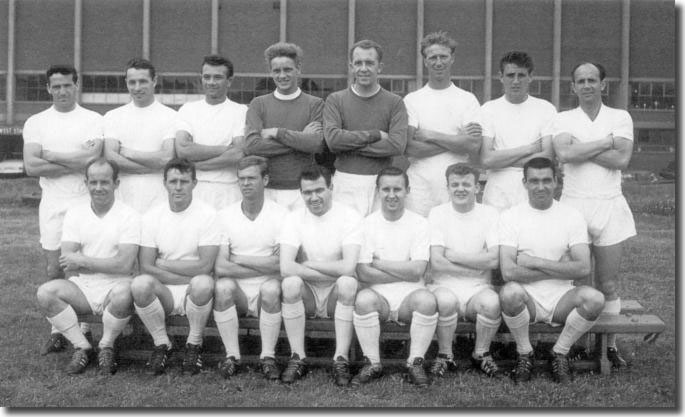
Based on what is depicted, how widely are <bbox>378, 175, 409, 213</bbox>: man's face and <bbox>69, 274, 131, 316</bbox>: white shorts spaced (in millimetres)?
1939

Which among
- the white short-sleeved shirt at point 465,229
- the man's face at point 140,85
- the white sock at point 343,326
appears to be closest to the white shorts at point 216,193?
the man's face at point 140,85

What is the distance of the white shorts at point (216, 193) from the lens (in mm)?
5922

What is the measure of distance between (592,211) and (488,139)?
3.10 feet

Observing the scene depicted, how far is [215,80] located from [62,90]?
1221mm

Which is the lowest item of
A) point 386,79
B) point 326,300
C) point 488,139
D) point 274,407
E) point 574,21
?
point 274,407

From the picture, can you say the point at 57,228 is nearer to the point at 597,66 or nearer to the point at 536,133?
the point at 536,133

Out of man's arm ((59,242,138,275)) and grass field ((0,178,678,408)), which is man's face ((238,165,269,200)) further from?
grass field ((0,178,678,408))

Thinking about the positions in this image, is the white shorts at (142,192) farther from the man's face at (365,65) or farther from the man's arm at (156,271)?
the man's face at (365,65)

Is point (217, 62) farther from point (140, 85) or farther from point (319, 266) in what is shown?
point (319, 266)

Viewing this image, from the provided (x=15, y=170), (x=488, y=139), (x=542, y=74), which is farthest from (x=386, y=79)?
(x=488, y=139)

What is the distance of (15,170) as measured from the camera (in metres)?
21.0

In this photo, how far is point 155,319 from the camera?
5285 mm

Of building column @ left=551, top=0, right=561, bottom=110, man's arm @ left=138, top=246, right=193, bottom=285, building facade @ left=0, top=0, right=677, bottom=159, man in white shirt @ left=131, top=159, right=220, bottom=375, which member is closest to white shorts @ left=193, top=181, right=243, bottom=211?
man in white shirt @ left=131, top=159, right=220, bottom=375

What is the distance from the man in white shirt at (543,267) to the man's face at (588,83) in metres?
0.67
